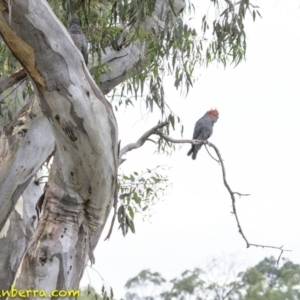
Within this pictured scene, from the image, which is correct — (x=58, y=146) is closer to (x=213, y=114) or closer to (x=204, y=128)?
(x=204, y=128)

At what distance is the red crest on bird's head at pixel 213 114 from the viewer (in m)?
7.42

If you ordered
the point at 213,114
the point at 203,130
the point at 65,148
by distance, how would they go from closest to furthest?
the point at 65,148 → the point at 203,130 → the point at 213,114

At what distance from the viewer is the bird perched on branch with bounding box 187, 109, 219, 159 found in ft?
23.2

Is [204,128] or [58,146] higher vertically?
[204,128]

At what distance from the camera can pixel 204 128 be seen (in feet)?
23.3

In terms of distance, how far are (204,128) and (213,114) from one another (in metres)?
0.40

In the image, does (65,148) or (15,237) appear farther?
(15,237)

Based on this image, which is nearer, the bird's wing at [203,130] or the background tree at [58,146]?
the background tree at [58,146]

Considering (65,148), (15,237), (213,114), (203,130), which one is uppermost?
(213,114)

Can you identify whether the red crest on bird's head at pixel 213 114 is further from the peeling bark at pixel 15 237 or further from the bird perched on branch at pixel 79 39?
the bird perched on branch at pixel 79 39

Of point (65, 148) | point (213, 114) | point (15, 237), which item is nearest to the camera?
point (65, 148)

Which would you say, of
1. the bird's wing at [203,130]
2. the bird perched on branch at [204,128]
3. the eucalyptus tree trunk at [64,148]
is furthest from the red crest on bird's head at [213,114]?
the eucalyptus tree trunk at [64,148]

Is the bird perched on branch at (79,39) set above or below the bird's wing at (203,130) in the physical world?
below

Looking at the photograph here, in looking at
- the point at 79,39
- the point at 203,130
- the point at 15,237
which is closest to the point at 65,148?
the point at 79,39
